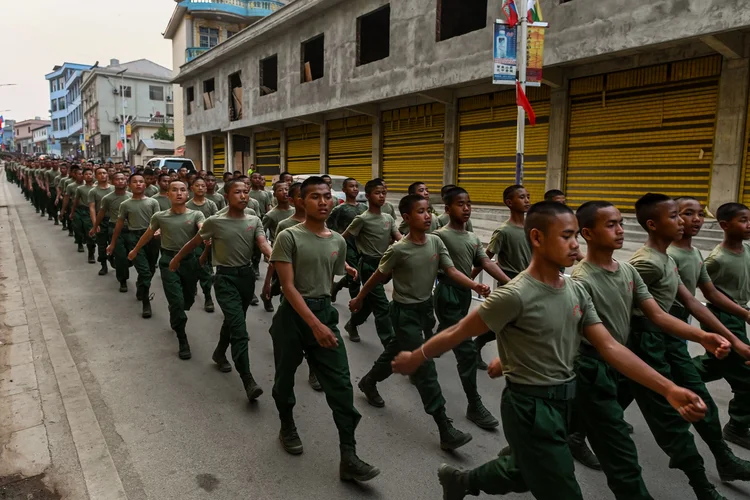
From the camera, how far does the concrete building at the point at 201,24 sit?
38594 millimetres

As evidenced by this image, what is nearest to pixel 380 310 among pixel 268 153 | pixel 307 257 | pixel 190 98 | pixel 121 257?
pixel 307 257

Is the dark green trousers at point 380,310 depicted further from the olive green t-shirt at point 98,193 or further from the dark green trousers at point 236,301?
the olive green t-shirt at point 98,193

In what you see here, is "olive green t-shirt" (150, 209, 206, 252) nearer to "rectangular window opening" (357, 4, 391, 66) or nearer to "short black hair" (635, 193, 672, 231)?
"short black hair" (635, 193, 672, 231)

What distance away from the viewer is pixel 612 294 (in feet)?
10.3

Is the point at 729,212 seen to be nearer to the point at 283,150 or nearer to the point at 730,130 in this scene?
the point at 730,130

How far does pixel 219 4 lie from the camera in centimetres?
3916

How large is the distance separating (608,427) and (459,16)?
55.2 ft

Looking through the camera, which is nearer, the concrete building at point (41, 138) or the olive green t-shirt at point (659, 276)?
the olive green t-shirt at point (659, 276)

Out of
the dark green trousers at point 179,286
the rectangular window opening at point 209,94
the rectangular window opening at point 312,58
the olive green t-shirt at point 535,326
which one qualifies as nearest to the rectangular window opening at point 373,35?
the rectangular window opening at point 312,58

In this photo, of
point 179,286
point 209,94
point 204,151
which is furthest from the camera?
point 204,151

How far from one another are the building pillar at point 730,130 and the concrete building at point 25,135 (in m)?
133

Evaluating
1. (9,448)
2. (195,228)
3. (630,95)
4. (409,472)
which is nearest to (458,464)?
(409,472)

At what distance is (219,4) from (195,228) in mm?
37885

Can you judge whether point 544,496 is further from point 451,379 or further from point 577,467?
point 451,379
